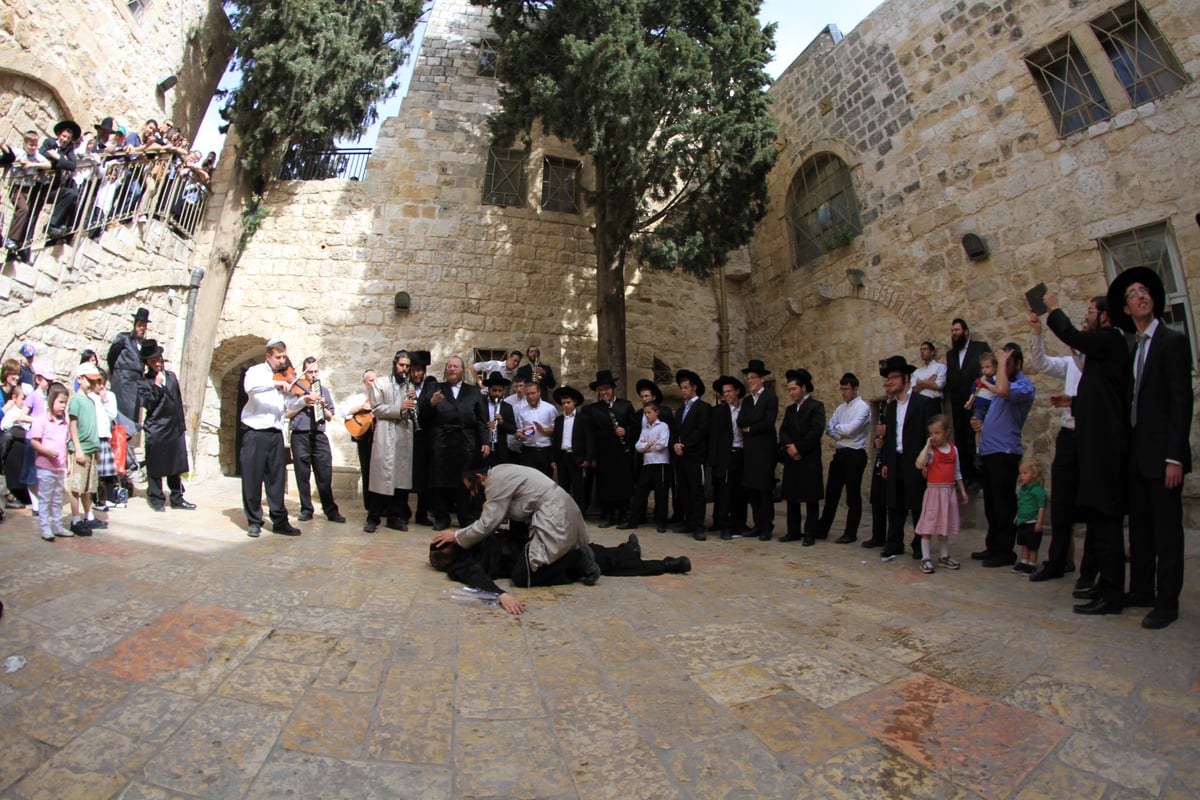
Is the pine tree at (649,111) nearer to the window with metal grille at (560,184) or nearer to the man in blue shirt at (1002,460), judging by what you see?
the window with metal grille at (560,184)

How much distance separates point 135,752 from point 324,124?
9834mm

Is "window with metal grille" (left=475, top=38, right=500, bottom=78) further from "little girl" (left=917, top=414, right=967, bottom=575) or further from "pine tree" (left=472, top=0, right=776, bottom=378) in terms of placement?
"little girl" (left=917, top=414, right=967, bottom=575)

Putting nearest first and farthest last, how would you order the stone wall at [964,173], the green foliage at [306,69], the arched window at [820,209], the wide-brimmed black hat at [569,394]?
the stone wall at [964,173] < the wide-brimmed black hat at [569,394] < the green foliage at [306,69] < the arched window at [820,209]

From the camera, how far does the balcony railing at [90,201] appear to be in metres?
7.07

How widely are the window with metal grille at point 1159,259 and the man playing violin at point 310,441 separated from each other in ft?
25.3

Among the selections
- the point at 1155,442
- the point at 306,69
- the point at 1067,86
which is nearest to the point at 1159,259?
the point at 1067,86

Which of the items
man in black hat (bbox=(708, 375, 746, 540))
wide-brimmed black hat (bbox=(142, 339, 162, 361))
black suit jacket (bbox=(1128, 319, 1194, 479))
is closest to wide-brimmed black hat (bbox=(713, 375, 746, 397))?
man in black hat (bbox=(708, 375, 746, 540))

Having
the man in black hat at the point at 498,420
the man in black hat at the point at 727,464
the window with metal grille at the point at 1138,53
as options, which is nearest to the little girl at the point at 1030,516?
the man in black hat at the point at 727,464

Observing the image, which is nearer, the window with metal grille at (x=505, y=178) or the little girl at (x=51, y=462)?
the little girl at (x=51, y=462)

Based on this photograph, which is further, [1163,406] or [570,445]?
[570,445]

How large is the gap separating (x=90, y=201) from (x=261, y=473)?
4.40m

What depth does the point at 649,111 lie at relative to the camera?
8.90 metres

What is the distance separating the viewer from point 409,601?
3955 mm

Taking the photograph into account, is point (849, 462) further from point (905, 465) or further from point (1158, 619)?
point (1158, 619)
